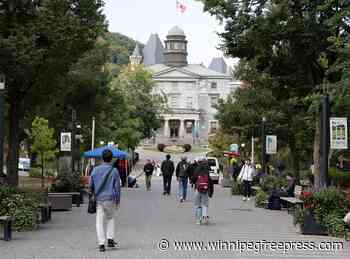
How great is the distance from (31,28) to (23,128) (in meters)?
27.9

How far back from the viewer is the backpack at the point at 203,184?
18828 millimetres

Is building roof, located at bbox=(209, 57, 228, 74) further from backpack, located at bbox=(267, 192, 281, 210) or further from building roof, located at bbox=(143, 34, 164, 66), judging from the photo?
backpack, located at bbox=(267, 192, 281, 210)

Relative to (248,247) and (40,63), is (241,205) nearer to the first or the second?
(40,63)

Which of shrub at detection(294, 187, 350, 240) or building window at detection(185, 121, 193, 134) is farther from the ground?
building window at detection(185, 121, 193, 134)

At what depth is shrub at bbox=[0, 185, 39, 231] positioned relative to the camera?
16.3 meters

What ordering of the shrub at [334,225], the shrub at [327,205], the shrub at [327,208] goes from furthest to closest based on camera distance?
the shrub at [327,205] < the shrub at [327,208] < the shrub at [334,225]

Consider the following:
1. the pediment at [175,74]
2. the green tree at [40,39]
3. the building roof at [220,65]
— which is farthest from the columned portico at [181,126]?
the green tree at [40,39]

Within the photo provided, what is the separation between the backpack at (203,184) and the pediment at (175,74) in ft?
453

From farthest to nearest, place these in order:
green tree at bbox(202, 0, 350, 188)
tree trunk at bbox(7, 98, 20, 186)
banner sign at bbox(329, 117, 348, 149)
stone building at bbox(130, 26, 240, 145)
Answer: stone building at bbox(130, 26, 240, 145) → tree trunk at bbox(7, 98, 20, 186) → green tree at bbox(202, 0, 350, 188) → banner sign at bbox(329, 117, 348, 149)

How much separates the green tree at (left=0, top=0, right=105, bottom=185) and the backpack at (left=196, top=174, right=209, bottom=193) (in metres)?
6.12

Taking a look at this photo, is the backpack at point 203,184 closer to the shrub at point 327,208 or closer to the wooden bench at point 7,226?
the shrub at point 327,208

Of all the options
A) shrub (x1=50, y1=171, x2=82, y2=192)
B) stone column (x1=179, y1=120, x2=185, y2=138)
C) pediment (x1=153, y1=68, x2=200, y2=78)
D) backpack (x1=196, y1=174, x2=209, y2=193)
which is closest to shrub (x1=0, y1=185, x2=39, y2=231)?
backpack (x1=196, y1=174, x2=209, y2=193)

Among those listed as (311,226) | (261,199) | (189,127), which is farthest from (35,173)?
(189,127)

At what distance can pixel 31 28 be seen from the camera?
2261 centimetres
